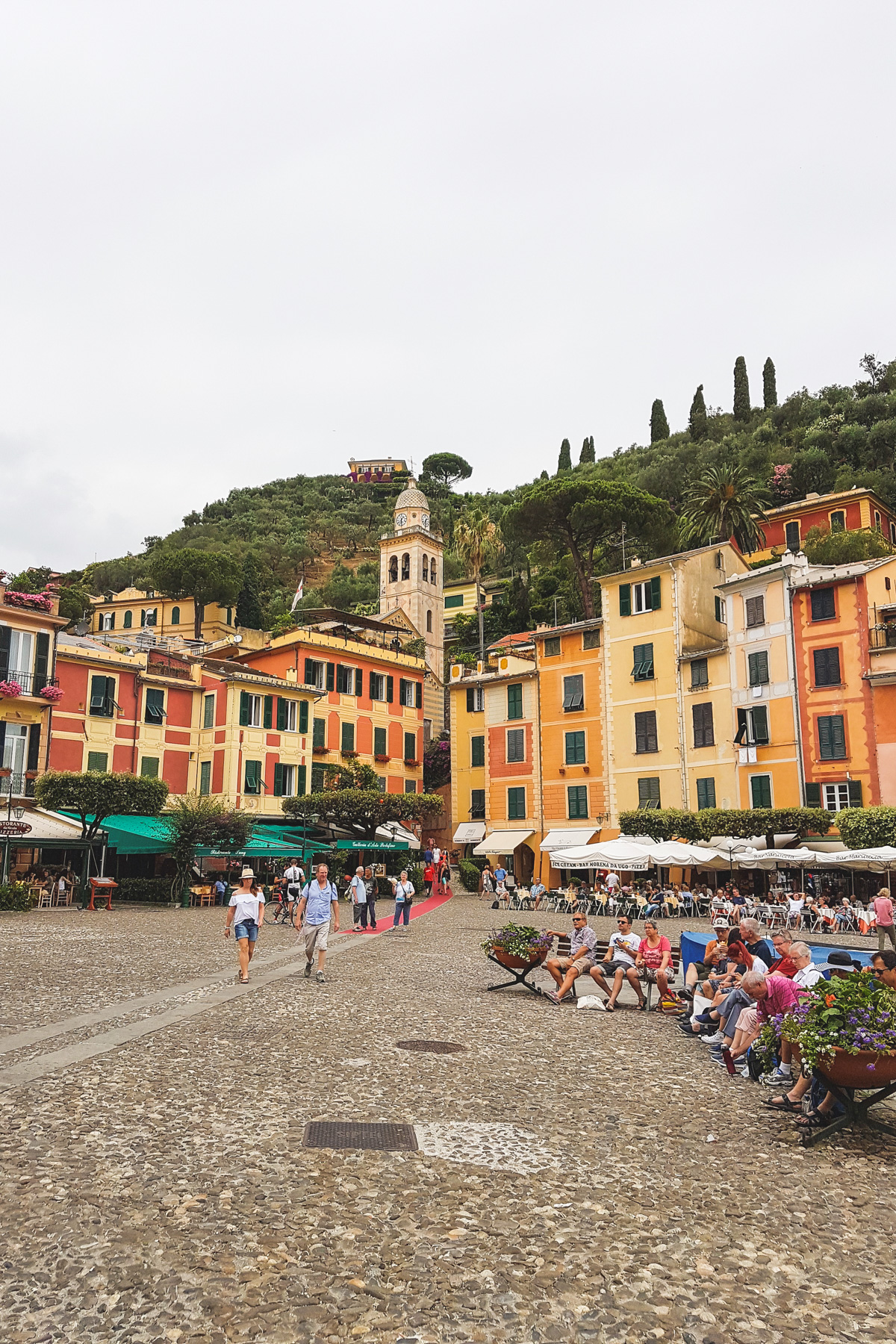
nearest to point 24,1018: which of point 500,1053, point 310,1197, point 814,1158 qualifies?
point 500,1053

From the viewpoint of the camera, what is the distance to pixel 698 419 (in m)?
86.1

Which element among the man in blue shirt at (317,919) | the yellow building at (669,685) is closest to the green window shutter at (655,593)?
the yellow building at (669,685)

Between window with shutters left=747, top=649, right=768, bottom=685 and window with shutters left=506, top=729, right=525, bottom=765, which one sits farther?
window with shutters left=506, top=729, right=525, bottom=765

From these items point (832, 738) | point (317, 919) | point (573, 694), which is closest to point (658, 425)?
point (573, 694)

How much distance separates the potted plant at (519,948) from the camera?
Result: 45.2 feet

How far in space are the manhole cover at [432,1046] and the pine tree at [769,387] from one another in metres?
84.5

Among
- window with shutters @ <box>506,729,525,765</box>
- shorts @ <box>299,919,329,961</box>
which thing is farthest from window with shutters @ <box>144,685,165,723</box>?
shorts @ <box>299,919,329,961</box>

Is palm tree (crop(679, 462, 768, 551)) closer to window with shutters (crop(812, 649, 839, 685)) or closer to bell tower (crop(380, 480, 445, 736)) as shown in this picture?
window with shutters (crop(812, 649, 839, 685))

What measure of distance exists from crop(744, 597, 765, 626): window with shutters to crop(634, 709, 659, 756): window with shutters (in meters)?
5.90

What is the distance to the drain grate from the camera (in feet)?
20.8

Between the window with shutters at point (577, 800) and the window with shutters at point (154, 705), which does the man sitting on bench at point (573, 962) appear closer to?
the window with shutters at point (577, 800)

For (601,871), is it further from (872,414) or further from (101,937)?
(872,414)

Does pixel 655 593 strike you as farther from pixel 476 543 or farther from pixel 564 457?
pixel 564 457

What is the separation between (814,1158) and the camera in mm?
6590
